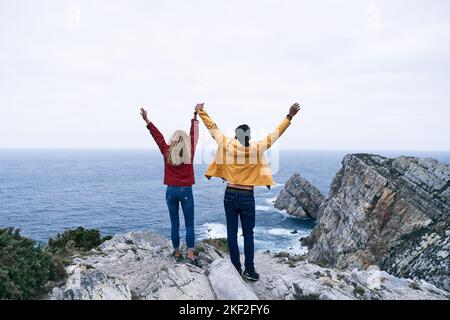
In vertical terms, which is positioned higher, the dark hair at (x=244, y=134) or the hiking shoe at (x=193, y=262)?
the dark hair at (x=244, y=134)

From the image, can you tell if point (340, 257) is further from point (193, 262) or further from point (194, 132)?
point (194, 132)

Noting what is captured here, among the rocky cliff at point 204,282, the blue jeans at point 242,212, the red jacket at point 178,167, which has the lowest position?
the rocky cliff at point 204,282

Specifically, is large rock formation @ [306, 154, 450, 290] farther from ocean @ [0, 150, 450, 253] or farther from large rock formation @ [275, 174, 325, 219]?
large rock formation @ [275, 174, 325, 219]

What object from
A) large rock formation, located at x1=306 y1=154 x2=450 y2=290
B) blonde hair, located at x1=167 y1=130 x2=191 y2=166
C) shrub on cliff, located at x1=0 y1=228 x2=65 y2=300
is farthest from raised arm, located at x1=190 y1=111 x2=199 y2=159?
large rock formation, located at x1=306 y1=154 x2=450 y2=290

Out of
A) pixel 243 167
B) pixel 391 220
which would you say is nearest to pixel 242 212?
pixel 243 167

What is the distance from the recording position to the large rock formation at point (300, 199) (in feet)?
221

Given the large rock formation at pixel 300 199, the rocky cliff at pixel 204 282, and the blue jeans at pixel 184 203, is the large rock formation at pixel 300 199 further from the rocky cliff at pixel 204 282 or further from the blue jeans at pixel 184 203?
the blue jeans at pixel 184 203

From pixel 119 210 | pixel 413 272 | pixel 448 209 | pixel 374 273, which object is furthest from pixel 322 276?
pixel 119 210

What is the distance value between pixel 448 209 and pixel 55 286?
32773 mm

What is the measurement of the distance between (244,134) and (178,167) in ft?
6.00

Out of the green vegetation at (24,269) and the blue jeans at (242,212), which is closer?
the green vegetation at (24,269)

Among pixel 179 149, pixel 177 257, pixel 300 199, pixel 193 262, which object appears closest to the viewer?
pixel 179 149

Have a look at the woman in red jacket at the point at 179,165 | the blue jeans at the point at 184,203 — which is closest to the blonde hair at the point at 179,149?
the woman in red jacket at the point at 179,165

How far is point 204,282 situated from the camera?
7324 millimetres
